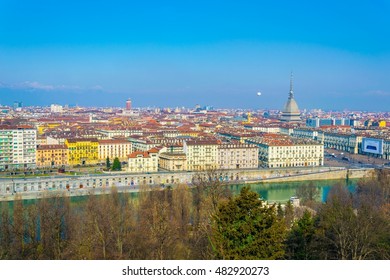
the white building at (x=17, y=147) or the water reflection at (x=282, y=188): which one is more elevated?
the white building at (x=17, y=147)

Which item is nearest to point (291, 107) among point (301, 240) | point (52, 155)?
point (52, 155)

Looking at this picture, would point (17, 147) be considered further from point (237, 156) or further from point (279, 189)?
point (279, 189)

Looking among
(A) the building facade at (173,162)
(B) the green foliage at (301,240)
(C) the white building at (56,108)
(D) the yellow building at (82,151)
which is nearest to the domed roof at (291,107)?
(C) the white building at (56,108)

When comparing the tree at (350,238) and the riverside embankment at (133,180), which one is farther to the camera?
the riverside embankment at (133,180)

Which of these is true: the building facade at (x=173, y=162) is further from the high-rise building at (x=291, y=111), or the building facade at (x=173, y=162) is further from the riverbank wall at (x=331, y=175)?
the high-rise building at (x=291, y=111)

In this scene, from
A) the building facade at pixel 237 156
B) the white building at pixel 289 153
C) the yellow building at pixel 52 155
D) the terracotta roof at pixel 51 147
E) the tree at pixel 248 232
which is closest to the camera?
the tree at pixel 248 232

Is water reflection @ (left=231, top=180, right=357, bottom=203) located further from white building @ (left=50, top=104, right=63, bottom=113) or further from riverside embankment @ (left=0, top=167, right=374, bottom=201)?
white building @ (left=50, top=104, right=63, bottom=113)
